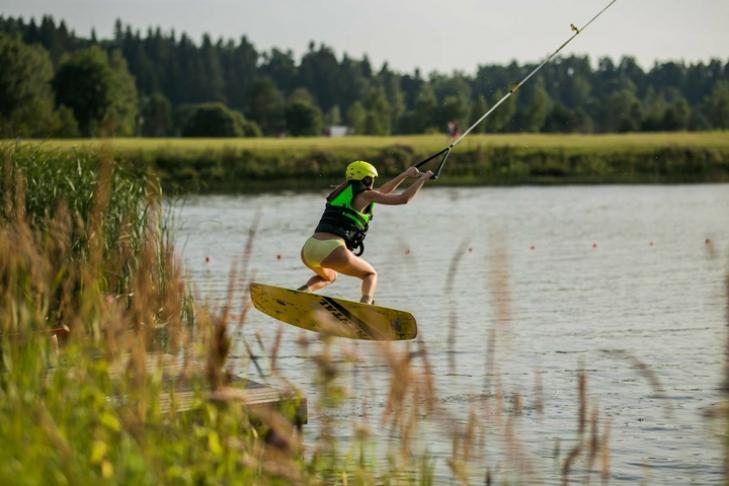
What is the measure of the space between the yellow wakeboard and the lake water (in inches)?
21.9

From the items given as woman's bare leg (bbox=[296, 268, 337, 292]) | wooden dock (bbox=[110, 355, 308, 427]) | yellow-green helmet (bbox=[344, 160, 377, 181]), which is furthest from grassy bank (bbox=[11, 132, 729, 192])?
wooden dock (bbox=[110, 355, 308, 427])

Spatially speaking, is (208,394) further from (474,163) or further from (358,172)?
(474,163)

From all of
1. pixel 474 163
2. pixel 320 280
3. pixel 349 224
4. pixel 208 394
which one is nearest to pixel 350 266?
pixel 349 224

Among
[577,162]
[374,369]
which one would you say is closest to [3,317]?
[374,369]

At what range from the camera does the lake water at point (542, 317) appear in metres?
11.0

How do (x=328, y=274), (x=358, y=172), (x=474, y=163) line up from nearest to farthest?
(x=358, y=172)
(x=328, y=274)
(x=474, y=163)

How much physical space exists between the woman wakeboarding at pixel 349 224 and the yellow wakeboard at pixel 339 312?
336mm

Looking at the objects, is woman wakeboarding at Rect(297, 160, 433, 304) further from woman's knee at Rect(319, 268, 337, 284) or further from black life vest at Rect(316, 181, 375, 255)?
woman's knee at Rect(319, 268, 337, 284)

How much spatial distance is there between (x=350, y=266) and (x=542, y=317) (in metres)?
7.49

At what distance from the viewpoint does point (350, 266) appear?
Answer: 1406cm

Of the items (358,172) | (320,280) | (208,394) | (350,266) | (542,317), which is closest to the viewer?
(208,394)

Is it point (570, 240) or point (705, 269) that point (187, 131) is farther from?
point (705, 269)

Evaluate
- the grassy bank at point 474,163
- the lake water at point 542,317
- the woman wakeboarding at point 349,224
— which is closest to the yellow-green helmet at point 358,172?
the woman wakeboarding at point 349,224

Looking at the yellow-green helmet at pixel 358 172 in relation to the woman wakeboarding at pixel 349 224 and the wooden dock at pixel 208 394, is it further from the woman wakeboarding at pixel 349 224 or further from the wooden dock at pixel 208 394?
the wooden dock at pixel 208 394
